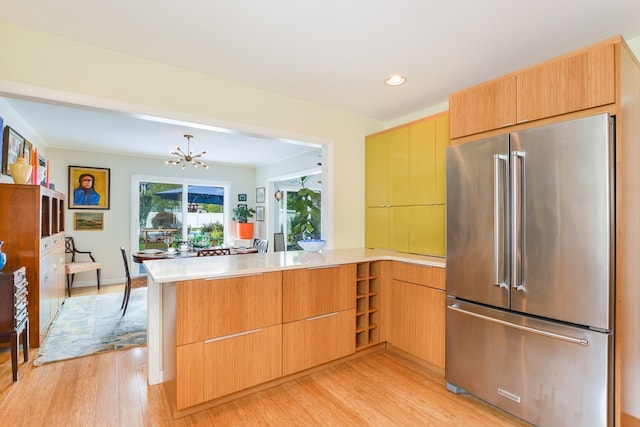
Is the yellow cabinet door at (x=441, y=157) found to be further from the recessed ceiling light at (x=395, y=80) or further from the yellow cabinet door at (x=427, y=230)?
the recessed ceiling light at (x=395, y=80)

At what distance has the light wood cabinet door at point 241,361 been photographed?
203cm

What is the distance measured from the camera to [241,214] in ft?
23.4

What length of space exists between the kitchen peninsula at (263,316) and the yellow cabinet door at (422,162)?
23.8 inches

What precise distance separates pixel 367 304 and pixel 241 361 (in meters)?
1.24

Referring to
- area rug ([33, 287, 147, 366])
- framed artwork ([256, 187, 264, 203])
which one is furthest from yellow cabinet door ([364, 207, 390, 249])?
framed artwork ([256, 187, 264, 203])

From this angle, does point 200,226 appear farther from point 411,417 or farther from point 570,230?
point 570,230

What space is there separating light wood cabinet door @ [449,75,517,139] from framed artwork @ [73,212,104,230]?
6.12 meters

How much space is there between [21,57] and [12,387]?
2.31m

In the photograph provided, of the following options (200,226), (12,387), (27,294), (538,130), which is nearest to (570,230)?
(538,130)

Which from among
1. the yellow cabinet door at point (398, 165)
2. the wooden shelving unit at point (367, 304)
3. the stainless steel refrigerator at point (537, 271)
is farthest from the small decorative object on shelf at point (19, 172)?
the stainless steel refrigerator at point (537, 271)

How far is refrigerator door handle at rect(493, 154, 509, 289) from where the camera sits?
1.96 metres

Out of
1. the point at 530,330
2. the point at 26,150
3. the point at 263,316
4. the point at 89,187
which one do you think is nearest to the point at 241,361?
the point at 263,316

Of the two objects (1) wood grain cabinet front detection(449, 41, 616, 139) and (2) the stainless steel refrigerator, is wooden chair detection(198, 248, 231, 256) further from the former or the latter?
(1) wood grain cabinet front detection(449, 41, 616, 139)

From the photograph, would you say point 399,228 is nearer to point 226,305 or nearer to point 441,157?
point 441,157
